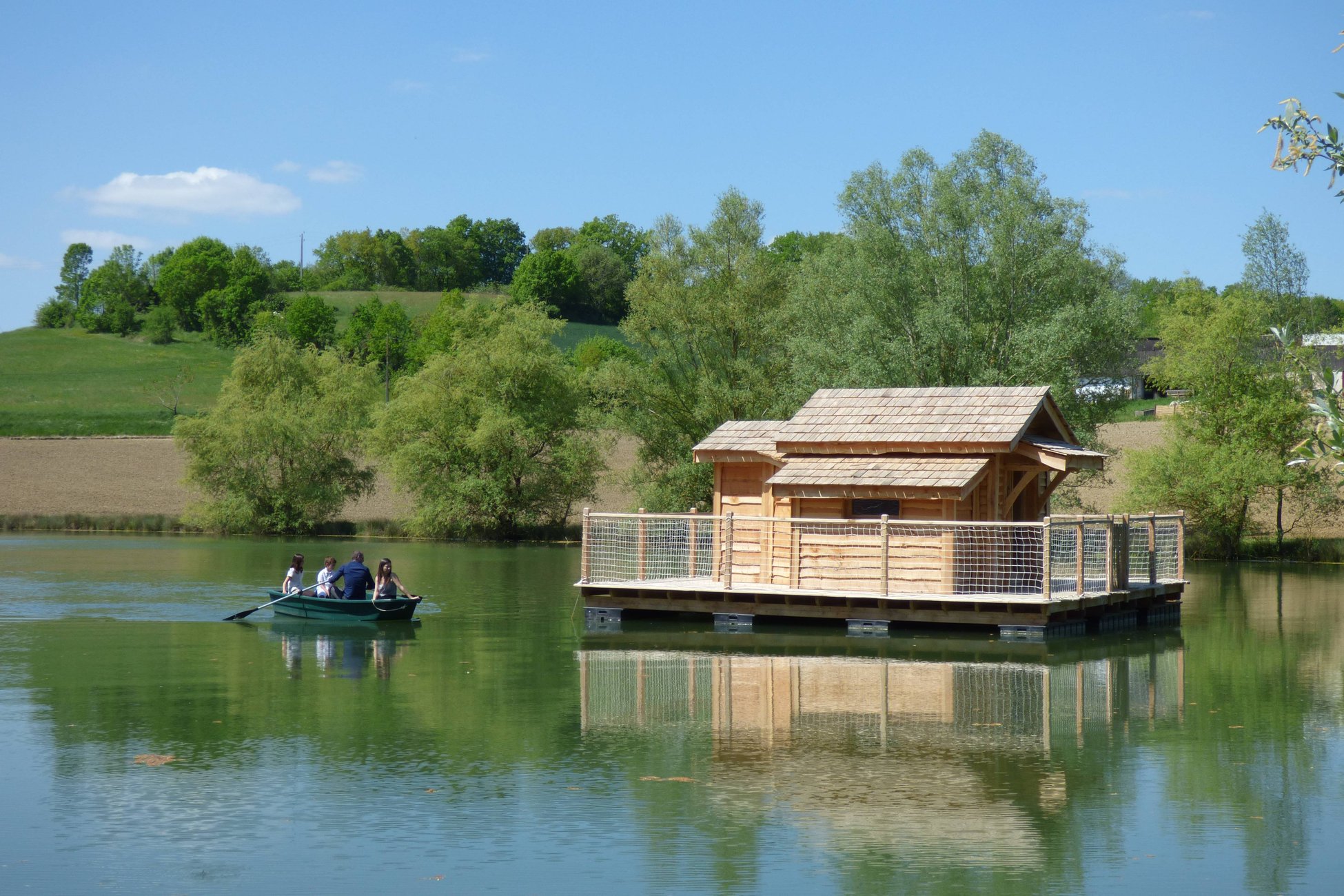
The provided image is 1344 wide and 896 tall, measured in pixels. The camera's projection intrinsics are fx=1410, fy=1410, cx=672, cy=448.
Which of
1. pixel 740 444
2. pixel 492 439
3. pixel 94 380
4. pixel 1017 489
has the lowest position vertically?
A: pixel 1017 489

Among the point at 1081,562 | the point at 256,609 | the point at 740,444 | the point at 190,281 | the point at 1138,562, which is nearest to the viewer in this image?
the point at 1081,562

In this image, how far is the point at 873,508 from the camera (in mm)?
26438

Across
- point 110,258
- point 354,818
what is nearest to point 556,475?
point 354,818

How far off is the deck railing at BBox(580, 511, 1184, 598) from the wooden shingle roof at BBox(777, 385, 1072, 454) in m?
1.69

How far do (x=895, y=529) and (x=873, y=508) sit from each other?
1.29 meters

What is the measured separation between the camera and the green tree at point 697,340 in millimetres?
52625

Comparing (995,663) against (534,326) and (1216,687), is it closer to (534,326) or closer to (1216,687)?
(1216,687)

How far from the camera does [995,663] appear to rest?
2108cm

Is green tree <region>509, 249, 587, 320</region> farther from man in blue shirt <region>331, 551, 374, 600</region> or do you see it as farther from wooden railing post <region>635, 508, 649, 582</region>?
man in blue shirt <region>331, 551, 374, 600</region>

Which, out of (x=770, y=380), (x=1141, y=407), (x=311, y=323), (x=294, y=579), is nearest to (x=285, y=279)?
(x=311, y=323)

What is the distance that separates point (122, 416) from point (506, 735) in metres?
83.2

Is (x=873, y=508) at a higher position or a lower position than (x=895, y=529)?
higher

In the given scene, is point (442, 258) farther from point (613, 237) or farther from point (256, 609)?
point (256, 609)

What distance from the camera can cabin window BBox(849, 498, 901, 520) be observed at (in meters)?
26.2
